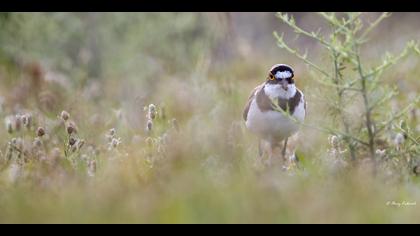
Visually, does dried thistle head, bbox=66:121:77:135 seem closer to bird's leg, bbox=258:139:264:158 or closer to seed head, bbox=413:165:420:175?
bird's leg, bbox=258:139:264:158

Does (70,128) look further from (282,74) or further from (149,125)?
(282,74)

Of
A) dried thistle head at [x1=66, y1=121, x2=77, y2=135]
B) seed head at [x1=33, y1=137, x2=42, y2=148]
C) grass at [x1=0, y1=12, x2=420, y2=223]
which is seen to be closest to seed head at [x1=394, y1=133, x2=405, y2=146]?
grass at [x1=0, y1=12, x2=420, y2=223]

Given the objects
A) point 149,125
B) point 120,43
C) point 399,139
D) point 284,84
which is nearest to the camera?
point 399,139

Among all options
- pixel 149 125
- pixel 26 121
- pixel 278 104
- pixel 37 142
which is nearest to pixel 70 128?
pixel 37 142

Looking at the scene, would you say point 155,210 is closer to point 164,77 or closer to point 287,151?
point 287,151

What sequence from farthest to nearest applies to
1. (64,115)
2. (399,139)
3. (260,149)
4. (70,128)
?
(260,149), (64,115), (70,128), (399,139)

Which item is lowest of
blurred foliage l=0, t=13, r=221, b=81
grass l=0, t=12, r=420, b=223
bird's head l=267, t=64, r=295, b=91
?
grass l=0, t=12, r=420, b=223

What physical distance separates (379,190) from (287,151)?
3593 millimetres

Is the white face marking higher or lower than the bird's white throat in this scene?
higher

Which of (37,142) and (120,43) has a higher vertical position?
(120,43)

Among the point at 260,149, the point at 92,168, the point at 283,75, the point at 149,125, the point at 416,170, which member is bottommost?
the point at 92,168

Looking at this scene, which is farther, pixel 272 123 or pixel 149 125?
pixel 272 123

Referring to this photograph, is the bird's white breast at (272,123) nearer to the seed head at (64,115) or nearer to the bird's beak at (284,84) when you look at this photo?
the bird's beak at (284,84)

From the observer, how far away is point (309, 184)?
17.7 ft
